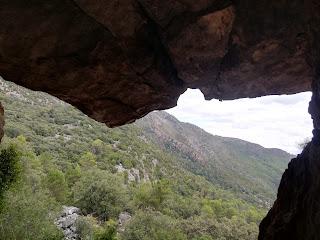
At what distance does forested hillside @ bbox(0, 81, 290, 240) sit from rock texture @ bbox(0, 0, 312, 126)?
22.6 metres

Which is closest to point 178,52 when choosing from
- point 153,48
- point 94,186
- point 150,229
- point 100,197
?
point 153,48

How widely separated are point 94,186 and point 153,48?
217 feet

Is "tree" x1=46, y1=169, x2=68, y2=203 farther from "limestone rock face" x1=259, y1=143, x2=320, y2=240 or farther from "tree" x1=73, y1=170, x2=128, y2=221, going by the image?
"limestone rock face" x1=259, y1=143, x2=320, y2=240

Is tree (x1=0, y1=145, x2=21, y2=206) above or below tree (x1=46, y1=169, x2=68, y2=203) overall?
above

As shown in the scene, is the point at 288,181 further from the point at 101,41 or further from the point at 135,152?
the point at 135,152

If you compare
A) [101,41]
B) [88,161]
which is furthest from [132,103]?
[88,161]

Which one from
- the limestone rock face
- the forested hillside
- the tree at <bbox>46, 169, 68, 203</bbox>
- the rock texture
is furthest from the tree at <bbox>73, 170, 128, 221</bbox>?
the limestone rock face

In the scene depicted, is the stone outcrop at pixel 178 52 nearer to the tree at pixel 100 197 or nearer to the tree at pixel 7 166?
the tree at pixel 7 166

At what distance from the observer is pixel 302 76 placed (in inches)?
644

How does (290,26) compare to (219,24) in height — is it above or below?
above

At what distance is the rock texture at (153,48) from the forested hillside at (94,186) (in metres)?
22.6

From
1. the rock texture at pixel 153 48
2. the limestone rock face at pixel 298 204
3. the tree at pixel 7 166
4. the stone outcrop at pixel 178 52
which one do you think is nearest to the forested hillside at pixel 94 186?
the tree at pixel 7 166

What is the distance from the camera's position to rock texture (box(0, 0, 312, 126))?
13047mm

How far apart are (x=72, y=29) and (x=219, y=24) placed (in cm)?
489
